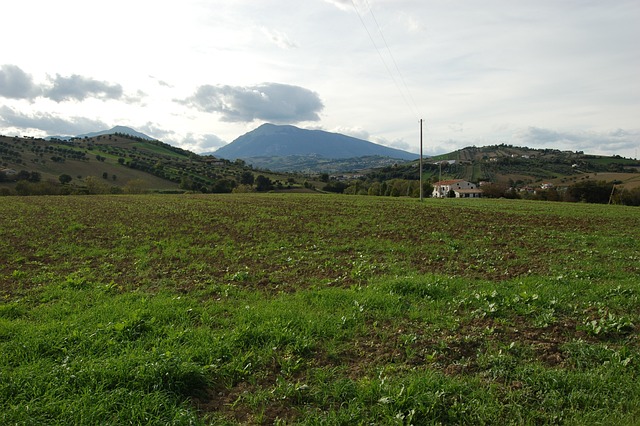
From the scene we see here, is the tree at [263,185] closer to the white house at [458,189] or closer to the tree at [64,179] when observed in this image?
the tree at [64,179]

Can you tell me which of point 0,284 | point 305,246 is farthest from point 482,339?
point 0,284

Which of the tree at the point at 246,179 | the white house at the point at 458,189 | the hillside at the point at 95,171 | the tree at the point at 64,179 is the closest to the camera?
the hillside at the point at 95,171

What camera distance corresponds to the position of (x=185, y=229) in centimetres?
2203

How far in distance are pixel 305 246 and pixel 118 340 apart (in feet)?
34.5

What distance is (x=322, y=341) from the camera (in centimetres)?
644

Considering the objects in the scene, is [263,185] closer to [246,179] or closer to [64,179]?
[246,179]

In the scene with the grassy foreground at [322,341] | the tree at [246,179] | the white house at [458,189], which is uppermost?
the tree at [246,179]

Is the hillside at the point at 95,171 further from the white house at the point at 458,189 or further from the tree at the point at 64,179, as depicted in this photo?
the white house at the point at 458,189

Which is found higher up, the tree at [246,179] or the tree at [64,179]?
the tree at [246,179]

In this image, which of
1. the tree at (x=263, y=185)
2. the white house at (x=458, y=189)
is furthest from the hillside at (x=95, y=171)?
the white house at (x=458, y=189)

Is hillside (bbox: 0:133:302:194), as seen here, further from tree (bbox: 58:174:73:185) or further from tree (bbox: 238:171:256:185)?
tree (bbox: 238:171:256:185)

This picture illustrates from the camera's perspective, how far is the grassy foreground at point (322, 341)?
4.55 meters

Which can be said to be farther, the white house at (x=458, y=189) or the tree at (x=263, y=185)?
the white house at (x=458, y=189)

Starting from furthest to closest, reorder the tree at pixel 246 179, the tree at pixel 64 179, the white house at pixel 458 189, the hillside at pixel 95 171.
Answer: the tree at pixel 246 179
the white house at pixel 458 189
the tree at pixel 64 179
the hillside at pixel 95 171
